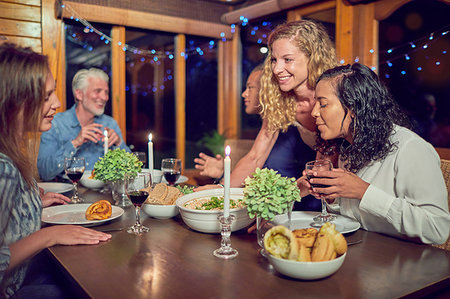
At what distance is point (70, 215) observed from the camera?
1604 mm

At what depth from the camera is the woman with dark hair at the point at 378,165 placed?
4.22 feet

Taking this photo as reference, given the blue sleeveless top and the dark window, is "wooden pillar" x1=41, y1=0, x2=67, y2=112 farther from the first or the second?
the dark window

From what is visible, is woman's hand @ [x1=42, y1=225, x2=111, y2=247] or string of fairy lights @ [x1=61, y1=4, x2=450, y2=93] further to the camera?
string of fairy lights @ [x1=61, y1=4, x2=450, y2=93]

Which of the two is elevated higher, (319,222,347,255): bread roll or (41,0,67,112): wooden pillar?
(41,0,67,112): wooden pillar

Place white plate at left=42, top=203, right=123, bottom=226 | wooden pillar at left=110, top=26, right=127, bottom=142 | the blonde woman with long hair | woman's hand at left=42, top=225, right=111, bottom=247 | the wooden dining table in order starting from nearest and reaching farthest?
the wooden dining table
woman's hand at left=42, top=225, right=111, bottom=247
white plate at left=42, top=203, right=123, bottom=226
the blonde woman with long hair
wooden pillar at left=110, top=26, right=127, bottom=142

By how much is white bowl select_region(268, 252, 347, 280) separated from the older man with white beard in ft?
6.60


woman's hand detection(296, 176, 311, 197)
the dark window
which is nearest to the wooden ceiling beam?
the dark window

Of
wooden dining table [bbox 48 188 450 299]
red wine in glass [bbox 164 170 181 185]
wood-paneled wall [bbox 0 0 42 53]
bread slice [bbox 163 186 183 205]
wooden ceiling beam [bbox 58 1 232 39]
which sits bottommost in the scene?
wooden dining table [bbox 48 188 450 299]

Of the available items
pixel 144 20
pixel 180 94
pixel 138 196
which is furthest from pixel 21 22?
pixel 138 196

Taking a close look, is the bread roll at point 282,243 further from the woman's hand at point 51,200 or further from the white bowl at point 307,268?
the woman's hand at point 51,200

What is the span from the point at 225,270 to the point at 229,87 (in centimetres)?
371

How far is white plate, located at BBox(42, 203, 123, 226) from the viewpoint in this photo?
4.75 feet

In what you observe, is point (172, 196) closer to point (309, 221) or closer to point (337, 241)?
point (309, 221)

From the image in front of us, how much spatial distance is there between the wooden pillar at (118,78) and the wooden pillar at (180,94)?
1.95ft
